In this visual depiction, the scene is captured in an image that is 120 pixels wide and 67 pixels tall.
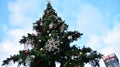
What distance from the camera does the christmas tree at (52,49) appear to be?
11.7 m

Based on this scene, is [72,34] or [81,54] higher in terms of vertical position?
[72,34]

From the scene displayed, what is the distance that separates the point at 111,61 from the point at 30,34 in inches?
219

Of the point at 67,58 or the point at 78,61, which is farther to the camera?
the point at 67,58

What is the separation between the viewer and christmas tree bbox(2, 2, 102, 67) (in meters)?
11.7

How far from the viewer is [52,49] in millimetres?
12102

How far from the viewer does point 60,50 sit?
12.4 metres

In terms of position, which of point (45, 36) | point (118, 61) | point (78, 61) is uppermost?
point (45, 36)

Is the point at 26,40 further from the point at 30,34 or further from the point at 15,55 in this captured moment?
the point at 15,55

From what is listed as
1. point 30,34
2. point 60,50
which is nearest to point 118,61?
point 60,50

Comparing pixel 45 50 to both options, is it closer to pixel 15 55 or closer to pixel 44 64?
pixel 44 64

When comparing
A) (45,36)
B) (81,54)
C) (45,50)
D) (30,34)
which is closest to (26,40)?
(30,34)

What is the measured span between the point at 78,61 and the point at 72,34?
8.46 ft

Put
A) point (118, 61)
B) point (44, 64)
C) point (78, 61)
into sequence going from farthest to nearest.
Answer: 1. point (118, 61)
2. point (44, 64)
3. point (78, 61)

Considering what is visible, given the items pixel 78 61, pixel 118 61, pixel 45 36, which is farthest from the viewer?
pixel 118 61
